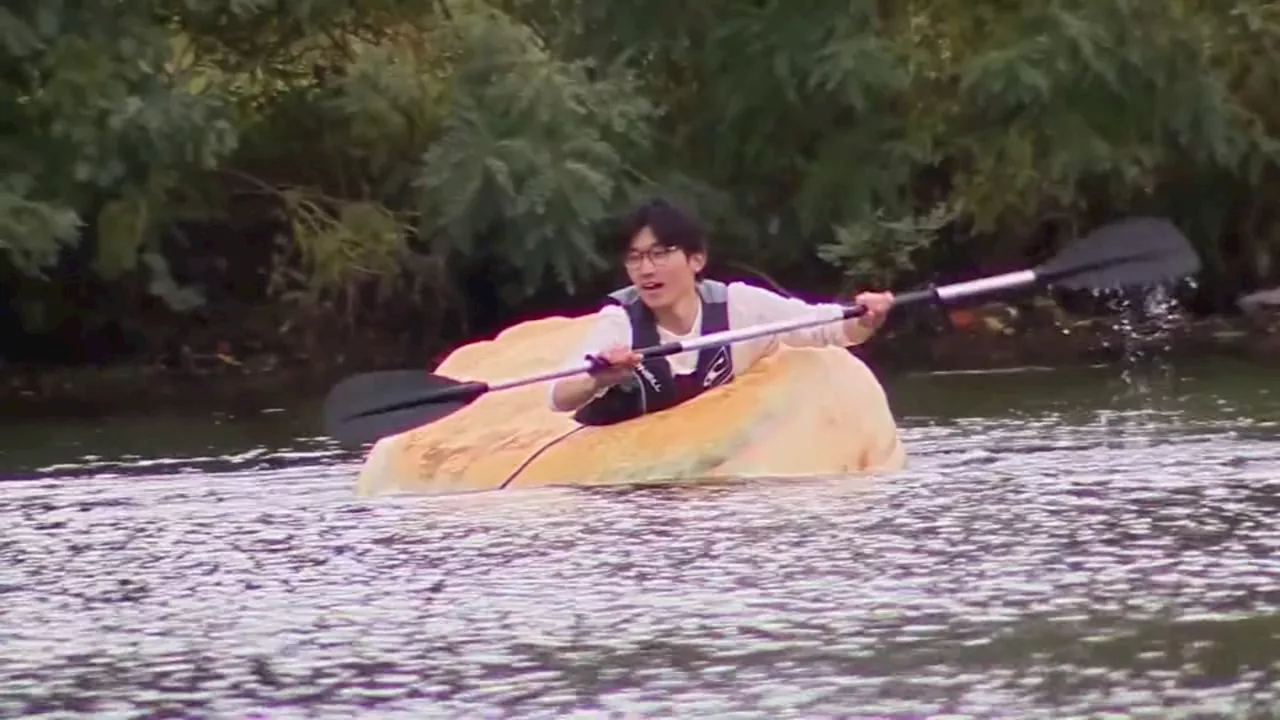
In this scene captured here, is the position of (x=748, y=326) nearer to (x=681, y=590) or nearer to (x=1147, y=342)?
(x=681, y=590)

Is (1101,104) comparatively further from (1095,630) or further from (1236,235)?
(1095,630)

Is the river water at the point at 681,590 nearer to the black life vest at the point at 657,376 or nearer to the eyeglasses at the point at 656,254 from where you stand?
the black life vest at the point at 657,376

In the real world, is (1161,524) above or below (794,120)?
below

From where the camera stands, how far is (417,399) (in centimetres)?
859

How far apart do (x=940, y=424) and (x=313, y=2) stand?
6585mm

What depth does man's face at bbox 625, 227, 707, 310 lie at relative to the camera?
8289 mm

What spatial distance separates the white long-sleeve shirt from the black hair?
263mm

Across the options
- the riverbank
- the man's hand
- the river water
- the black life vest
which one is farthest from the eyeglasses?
the riverbank

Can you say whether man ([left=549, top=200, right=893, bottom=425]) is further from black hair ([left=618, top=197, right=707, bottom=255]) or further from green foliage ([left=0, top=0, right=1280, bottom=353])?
green foliage ([left=0, top=0, right=1280, bottom=353])

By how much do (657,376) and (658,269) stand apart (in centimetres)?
37

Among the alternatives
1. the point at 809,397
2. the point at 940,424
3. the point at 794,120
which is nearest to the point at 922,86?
the point at 794,120

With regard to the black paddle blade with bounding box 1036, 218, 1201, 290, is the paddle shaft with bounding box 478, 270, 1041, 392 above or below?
below

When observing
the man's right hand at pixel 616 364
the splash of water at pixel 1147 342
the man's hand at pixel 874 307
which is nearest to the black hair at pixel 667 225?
the man's right hand at pixel 616 364

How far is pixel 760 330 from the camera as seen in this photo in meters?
8.33
